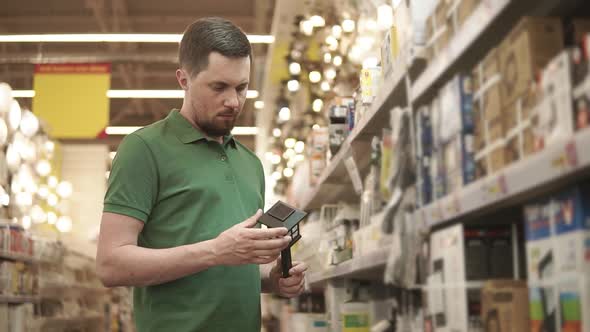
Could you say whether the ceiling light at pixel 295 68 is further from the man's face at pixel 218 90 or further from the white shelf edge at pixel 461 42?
the white shelf edge at pixel 461 42

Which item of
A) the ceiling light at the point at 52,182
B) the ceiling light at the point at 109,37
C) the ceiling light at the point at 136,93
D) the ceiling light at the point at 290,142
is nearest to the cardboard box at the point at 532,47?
the ceiling light at the point at 290,142

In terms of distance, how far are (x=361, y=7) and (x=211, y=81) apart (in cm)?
444

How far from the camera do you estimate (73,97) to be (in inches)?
404

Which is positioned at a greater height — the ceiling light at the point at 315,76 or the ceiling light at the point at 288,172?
the ceiling light at the point at 315,76

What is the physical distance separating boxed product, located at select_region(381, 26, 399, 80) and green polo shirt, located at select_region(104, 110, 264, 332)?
642 mm

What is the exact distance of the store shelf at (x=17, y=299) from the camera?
7.28 meters

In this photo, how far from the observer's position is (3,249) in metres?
7.32

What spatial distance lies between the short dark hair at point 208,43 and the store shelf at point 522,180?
3.04ft

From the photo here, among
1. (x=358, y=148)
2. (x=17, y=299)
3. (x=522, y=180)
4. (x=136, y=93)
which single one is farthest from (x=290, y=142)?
(x=522, y=180)

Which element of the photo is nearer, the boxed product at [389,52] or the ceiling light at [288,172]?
the boxed product at [389,52]

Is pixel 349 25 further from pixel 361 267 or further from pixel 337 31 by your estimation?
pixel 361 267

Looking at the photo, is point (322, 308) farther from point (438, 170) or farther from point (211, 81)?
point (438, 170)

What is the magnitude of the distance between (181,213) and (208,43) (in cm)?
55

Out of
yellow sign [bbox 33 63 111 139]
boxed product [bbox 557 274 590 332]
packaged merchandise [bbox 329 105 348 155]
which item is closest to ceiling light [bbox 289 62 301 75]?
yellow sign [bbox 33 63 111 139]
